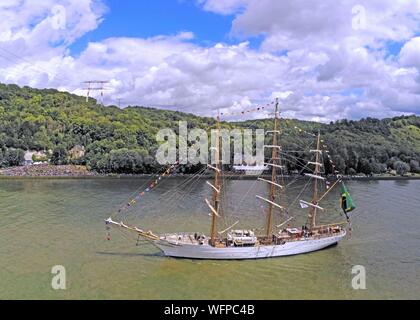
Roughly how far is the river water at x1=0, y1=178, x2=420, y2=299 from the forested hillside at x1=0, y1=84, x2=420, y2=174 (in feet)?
169

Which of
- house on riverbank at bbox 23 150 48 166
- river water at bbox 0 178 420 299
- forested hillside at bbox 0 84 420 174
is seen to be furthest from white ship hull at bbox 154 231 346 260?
house on riverbank at bbox 23 150 48 166

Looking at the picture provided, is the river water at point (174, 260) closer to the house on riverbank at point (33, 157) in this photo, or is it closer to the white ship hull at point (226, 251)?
the white ship hull at point (226, 251)

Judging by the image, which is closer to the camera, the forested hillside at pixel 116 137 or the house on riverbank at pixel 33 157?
the forested hillside at pixel 116 137

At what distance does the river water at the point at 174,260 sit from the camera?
33.0m

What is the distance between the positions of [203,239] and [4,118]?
450 feet

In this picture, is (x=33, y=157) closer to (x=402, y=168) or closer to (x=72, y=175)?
(x=72, y=175)

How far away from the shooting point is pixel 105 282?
33969 mm

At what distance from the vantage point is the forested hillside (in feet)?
402

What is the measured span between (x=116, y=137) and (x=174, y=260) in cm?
10895

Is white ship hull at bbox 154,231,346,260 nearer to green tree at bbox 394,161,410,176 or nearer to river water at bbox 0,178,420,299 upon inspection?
river water at bbox 0,178,420,299

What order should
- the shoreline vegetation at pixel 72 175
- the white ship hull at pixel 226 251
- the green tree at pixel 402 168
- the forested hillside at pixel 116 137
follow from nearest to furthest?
1. the white ship hull at pixel 226 251
2. the shoreline vegetation at pixel 72 175
3. the forested hillside at pixel 116 137
4. the green tree at pixel 402 168

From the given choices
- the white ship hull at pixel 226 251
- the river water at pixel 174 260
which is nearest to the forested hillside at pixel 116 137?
the river water at pixel 174 260

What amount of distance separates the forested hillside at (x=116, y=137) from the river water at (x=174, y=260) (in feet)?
169

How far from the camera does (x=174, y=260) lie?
39.4m
